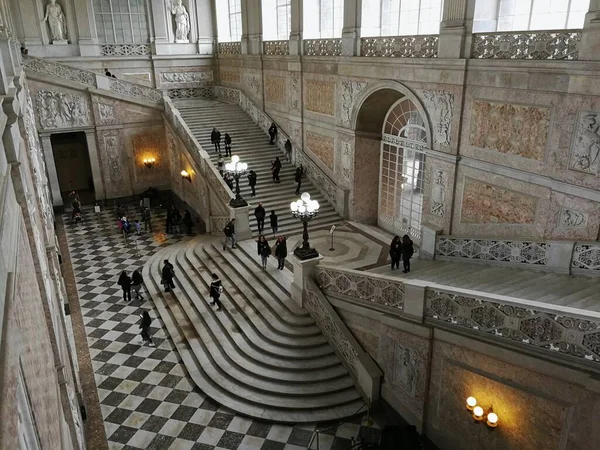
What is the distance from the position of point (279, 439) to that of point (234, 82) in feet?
57.3

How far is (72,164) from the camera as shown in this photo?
22906 millimetres

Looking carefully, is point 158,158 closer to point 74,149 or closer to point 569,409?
point 74,149

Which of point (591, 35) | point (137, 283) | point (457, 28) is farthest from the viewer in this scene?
point (137, 283)

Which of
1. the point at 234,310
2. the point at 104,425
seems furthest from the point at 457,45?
the point at 104,425

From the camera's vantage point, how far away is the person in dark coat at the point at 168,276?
1273 centimetres

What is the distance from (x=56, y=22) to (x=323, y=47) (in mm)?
12051

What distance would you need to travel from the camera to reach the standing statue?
870 inches

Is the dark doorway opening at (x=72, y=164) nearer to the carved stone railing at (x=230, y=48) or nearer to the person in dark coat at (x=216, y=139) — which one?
the person in dark coat at (x=216, y=139)

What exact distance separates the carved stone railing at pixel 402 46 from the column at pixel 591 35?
347cm

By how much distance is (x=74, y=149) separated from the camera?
22.8 meters

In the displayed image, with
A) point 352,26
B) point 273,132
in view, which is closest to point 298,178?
point 273,132

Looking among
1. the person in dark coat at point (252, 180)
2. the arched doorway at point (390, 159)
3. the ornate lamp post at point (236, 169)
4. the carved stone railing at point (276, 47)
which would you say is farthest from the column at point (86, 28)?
the arched doorway at point (390, 159)

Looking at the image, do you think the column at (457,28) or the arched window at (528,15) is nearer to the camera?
the arched window at (528,15)

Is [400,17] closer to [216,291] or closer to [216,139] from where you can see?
[216,139]
